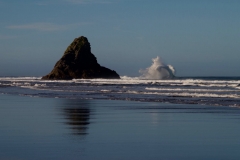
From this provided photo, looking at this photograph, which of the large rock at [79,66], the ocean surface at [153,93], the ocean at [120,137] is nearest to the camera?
the ocean at [120,137]

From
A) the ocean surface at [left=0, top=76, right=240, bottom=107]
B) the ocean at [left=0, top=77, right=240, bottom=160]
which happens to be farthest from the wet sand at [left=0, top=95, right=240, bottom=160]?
the ocean surface at [left=0, top=76, right=240, bottom=107]

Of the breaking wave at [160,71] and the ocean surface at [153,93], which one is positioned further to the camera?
the breaking wave at [160,71]

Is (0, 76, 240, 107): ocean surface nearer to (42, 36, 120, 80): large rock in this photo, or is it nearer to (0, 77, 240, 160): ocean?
(0, 77, 240, 160): ocean

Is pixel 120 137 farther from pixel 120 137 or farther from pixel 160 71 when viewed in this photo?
pixel 160 71

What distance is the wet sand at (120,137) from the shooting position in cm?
912

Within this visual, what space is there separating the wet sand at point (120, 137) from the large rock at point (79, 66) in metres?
86.4

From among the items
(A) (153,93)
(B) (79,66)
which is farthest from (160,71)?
(A) (153,93)

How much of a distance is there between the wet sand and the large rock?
86.4 meters

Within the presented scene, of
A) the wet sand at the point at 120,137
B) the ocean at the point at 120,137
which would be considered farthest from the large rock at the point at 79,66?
the ocean at the point at 120,137

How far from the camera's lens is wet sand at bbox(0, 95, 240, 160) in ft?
29.9

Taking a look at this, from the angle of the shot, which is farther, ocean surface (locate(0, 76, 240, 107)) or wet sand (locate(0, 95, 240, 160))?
ocean surface (locate(0, 76, 240, 107))

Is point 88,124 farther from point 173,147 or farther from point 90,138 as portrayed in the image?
point 173,147

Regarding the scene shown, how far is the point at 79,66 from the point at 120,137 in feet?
315

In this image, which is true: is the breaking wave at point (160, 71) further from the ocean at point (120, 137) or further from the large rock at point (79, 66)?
the ocean at point (120, 137)
